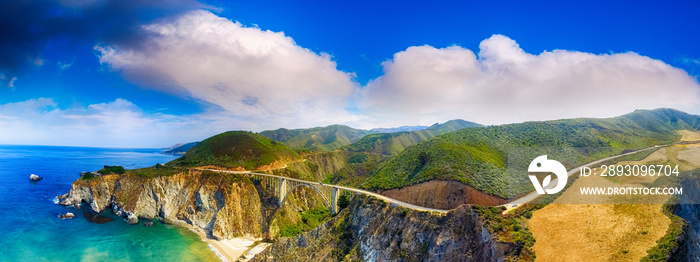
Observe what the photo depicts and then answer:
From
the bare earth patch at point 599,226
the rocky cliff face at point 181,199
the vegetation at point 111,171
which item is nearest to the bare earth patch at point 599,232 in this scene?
the bare earth patch at point 599,226

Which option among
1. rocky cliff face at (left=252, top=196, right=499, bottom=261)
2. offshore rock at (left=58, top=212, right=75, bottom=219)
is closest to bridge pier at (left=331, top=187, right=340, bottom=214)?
rocky cliff face at (left=252, top=196, right=499, bottom=261)

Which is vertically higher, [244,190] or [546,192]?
[546,192]

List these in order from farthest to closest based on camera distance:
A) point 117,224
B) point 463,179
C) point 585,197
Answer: point 117,224 → point 463,179 → point 585,197

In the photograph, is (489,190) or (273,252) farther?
(273,252)

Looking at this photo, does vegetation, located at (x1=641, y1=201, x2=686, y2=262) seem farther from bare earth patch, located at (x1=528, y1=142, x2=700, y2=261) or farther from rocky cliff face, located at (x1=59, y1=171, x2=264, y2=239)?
rocky cliff face, located at (x1=59, y1=171, x2=264, y2=239)

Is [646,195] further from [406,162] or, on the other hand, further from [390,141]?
[390,141]

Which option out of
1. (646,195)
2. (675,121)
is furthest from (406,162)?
(675,121)

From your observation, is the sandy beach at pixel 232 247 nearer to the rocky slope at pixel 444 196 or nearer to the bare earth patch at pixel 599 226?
the rocky slope at pixel 444 196
